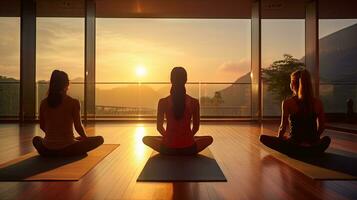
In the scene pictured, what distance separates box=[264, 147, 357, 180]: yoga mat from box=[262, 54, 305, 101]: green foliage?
548 centimetres

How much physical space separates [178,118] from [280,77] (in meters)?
6.49

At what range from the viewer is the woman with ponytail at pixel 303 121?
3812 mm

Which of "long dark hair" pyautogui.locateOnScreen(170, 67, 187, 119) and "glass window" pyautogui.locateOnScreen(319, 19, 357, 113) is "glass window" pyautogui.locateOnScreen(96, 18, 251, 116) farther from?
"long dark hair" pyautogui.locateOnScreen(170, 67, 187, 119)

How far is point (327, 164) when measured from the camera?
3.38 meters

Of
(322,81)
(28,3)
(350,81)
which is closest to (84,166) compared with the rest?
(28,3)

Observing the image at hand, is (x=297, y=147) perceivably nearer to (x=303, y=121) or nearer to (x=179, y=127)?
(x=303, y=121)

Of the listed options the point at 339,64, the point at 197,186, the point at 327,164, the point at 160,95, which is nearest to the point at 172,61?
the point at 160,95

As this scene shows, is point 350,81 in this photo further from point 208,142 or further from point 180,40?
point 208,142

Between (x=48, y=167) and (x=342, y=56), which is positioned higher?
(x=342, y=56)

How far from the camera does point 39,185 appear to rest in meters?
2.56

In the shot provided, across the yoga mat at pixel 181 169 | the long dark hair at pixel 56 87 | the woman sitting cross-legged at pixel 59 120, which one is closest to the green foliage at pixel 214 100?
the yoga mat at pixel 181 169

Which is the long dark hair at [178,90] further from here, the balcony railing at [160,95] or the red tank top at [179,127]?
the balcony railing at [160,95]

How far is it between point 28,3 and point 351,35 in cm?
795

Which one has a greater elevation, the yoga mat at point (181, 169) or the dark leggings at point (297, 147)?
the dark leggings at point (297, 147)
